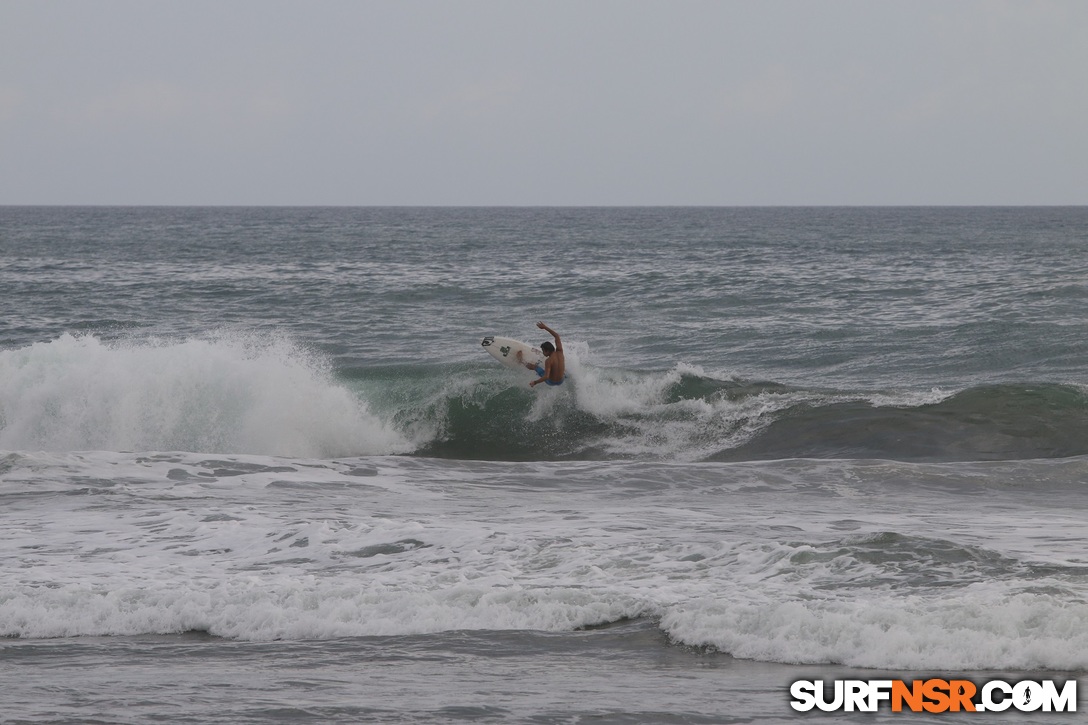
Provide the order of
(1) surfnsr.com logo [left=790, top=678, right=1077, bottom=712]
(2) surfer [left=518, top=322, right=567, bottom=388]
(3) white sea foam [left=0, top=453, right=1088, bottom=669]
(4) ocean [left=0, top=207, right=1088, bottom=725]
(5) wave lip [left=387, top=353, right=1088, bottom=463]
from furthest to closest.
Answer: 1. (2) surfer [left=518, top=322, right=567, bottom=388]
2. (5) wave lip [left=387, top=353, right=1088, bottom=463]
3. (3) white sea foam [left=0, top=453, right=1088, bottom=669]
4. (4) ocean [left=0, top=207, right=1088, bottom=725]
5. (1) surfnsr.com logo [left=790, top=678, right=1077, bottom=712]

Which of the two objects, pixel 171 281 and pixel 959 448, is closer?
pixel 959 448

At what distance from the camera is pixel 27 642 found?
7051 mm

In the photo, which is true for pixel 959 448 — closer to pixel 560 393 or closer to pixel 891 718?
pixel 560 393

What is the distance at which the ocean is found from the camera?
20.8 ft

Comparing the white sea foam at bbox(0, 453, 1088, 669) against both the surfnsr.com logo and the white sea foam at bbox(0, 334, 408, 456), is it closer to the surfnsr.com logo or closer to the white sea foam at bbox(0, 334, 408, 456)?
the surfnsr.com logo

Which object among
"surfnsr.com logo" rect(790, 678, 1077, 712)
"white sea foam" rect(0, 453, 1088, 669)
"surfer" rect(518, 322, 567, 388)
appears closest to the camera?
"surfnsr.com logo" rect(790, 678, 1077, 712)

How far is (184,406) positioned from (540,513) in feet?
25.6

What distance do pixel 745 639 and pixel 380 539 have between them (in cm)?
360

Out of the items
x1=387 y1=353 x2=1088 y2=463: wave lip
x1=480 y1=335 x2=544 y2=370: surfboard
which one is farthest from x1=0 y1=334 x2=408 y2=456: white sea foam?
x1=480 y1=335 x2=544 y2=370: surfboard

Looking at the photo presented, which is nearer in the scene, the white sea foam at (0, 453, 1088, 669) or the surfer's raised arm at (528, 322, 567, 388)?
the white sea foam at (0, 453, 1088, 669)

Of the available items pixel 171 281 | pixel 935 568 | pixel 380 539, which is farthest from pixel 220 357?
pixel 171 281

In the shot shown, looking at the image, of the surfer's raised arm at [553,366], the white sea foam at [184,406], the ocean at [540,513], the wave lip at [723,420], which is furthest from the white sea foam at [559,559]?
the surfer's raised arm at [553,366]

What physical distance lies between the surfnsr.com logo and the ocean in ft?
0.36

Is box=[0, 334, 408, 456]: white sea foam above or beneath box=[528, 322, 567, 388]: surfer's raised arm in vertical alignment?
beneath
